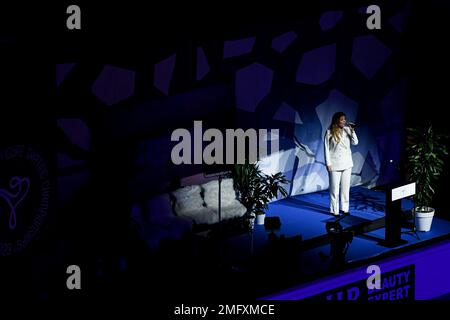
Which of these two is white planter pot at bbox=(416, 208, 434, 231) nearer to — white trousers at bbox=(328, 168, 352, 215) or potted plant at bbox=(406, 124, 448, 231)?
potted plant at bbox=(406, 124, 448, 231)

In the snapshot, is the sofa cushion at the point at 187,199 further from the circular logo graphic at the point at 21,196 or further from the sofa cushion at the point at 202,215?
the circular logo graphic at the point at 21,196

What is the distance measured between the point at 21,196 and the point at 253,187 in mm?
3017

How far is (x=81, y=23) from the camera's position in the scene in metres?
7.92

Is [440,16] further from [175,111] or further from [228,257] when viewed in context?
[228,257]

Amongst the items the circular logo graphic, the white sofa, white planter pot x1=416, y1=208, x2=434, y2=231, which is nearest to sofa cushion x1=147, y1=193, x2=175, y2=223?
the white sofa

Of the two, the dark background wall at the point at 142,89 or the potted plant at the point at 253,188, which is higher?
the dark background wall at the point at 142,89

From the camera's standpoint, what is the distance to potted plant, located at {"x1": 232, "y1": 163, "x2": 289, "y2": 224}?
30.1 ft

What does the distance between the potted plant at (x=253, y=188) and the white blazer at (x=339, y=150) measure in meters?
0.67

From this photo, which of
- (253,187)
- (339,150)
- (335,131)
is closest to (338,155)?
(339,150)

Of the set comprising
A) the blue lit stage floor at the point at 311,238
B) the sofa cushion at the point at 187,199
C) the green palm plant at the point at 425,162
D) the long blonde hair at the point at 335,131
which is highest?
the long blonde hair at the point at 335,131

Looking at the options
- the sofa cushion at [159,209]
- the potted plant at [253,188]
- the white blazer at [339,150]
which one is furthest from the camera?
the white blazer at [339,150]

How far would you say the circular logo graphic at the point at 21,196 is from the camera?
7309 millimetres

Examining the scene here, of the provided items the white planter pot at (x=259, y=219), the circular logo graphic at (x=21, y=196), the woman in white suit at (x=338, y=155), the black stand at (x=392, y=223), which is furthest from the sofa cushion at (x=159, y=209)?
the black stand at (x=392, y=223)

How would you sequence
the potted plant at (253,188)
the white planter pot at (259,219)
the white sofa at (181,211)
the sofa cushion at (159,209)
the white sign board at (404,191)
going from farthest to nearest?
the white planter pot at (259,219)
the potted plant at (253,188)
the sofa cushion at (159,209)
the white sign board at (404,191)
the white sofa at (181,211)
